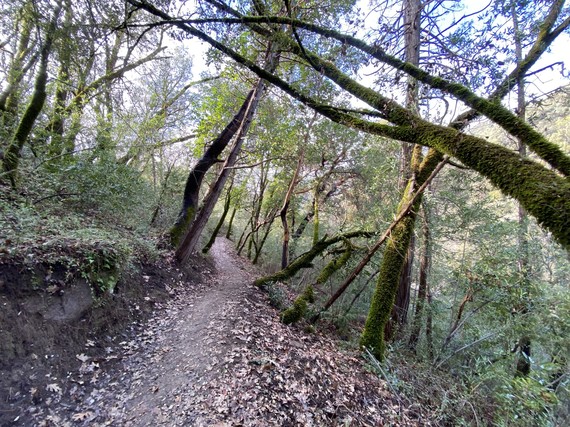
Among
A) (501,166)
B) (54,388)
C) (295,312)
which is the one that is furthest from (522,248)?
(54,388)

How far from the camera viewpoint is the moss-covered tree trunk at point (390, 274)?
15.7ft

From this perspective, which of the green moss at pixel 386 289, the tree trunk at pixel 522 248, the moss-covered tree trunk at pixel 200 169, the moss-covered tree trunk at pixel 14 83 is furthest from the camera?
the moss-covered tree trunk at pixel 200 169

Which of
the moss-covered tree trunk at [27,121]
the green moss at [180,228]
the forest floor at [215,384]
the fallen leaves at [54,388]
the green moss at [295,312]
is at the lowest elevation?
the fallen leaves at [54,388]

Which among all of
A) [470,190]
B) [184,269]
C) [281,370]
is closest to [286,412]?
[281,370]

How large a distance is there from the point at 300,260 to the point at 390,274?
3.62 meters

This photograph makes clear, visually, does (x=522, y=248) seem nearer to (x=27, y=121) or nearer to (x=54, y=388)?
(x=54, y=388)

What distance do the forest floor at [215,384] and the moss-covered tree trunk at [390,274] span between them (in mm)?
Answer: 553

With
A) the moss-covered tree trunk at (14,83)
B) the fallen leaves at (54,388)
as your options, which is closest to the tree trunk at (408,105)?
the fallen leaves at (54,388)

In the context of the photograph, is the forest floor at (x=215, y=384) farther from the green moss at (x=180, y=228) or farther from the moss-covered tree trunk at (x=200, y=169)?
the moss-covered tree trunk at (x=200, y=169)

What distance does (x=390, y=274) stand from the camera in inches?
195

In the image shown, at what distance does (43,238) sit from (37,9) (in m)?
4.12

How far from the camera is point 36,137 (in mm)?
6301

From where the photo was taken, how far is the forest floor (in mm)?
2891

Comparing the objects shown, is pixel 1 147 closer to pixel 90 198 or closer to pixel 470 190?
pixel 90 198
